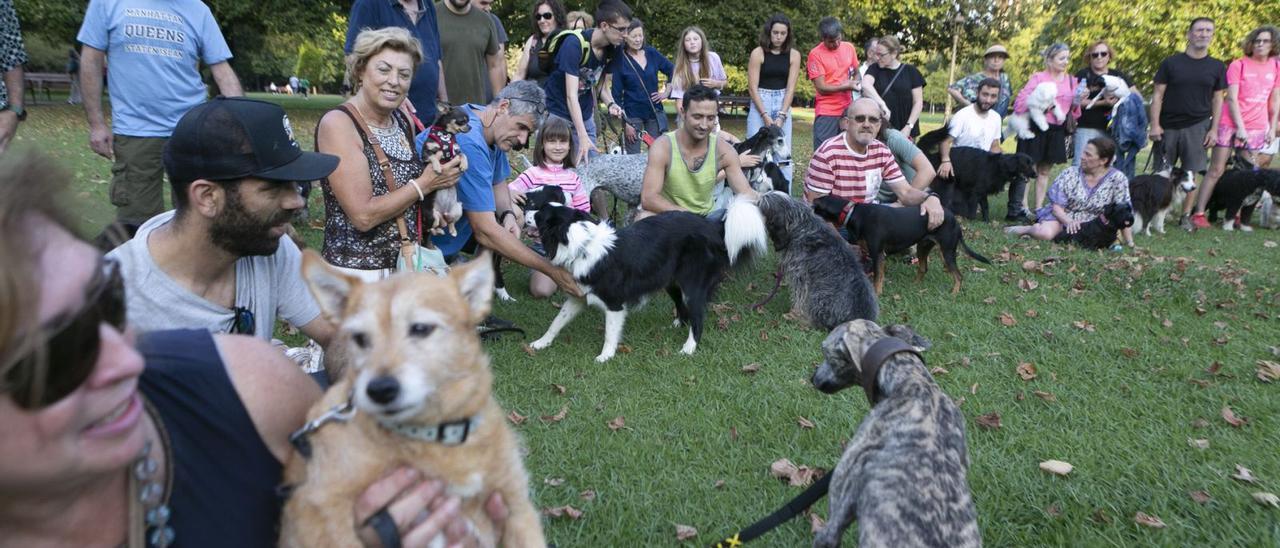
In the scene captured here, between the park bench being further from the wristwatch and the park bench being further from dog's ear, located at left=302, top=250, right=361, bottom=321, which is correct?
dog's ear, located at left=302, top=250, right=361, bottom=321

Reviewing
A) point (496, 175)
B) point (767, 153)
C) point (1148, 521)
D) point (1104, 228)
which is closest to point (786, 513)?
point (1148, 521)

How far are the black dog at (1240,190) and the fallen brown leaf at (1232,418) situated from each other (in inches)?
314

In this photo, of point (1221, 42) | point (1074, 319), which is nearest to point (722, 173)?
point (1074, 319)

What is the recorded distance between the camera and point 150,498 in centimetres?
119

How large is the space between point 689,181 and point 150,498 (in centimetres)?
529

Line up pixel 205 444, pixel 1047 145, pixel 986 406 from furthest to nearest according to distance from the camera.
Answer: pixel 1047 145
pixel 986 406
pixel 205 444

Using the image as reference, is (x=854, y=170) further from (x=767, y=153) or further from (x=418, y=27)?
(x=418, y=27)

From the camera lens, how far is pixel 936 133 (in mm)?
10820

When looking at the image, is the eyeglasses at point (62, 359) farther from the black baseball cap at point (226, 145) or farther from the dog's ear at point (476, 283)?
the black baseball cap at point (226, 145)

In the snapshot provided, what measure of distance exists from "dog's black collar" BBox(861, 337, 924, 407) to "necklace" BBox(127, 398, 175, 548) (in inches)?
83.5

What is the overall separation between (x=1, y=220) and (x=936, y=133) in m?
11.5

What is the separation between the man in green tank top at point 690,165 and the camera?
232 inches

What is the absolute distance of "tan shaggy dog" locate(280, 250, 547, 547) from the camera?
1.45 meters

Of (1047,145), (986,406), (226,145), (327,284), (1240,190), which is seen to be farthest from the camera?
(1047,145)
